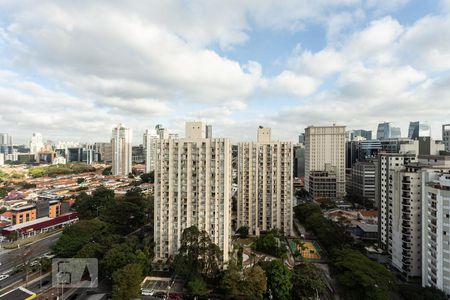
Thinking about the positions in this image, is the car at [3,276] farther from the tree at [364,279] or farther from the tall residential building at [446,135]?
the tall residential building at [446,135]

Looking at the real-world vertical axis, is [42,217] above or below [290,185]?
below

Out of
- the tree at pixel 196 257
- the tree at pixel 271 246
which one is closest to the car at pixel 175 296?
the tree at pixel 196 257

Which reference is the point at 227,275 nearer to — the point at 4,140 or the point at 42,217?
the point at 42,217

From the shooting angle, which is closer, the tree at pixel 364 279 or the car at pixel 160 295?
the tree at pixel 364 279

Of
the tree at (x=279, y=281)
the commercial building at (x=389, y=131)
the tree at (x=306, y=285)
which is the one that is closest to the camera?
the tree at (x=306, y=285)

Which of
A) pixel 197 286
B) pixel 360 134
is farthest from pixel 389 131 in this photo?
pixel 197 286

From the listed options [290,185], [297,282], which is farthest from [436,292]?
[290,185]

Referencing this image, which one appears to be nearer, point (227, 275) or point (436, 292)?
point (436, 292)
